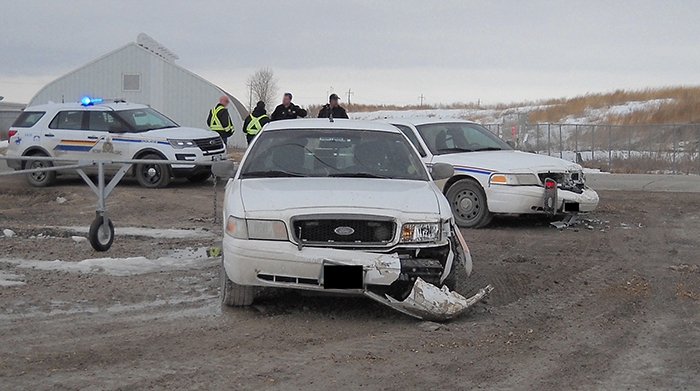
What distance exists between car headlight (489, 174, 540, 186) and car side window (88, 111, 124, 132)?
28.6 feet

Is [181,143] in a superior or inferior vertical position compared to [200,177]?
superior

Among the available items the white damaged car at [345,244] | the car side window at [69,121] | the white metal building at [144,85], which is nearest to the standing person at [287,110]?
the car side window at [69,121]

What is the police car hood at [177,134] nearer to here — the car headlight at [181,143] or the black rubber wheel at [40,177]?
the car headlight at [181,143]

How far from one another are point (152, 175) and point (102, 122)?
1560 mm

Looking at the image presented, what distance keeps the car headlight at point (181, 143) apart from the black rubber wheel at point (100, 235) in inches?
298

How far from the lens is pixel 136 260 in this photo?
8766mm

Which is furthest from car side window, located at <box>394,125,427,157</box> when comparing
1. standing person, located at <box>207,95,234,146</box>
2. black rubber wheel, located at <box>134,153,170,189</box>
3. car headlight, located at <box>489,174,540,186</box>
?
standing person, located at <box>207,95,234,146</box>

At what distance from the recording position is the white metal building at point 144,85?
1341 inches

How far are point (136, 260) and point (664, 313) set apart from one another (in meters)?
5.06

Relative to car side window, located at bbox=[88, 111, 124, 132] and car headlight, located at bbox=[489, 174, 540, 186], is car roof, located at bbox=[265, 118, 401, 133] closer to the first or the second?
car headlight, located at bbox=[489, 174, 540, 186]

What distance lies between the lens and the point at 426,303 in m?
6.30

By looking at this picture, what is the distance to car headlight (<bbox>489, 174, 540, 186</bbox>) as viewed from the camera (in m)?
11.5

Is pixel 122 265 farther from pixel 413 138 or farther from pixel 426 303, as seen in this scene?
pixel 413 138

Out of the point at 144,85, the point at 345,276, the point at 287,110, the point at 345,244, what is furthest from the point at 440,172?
the point at 144,85
